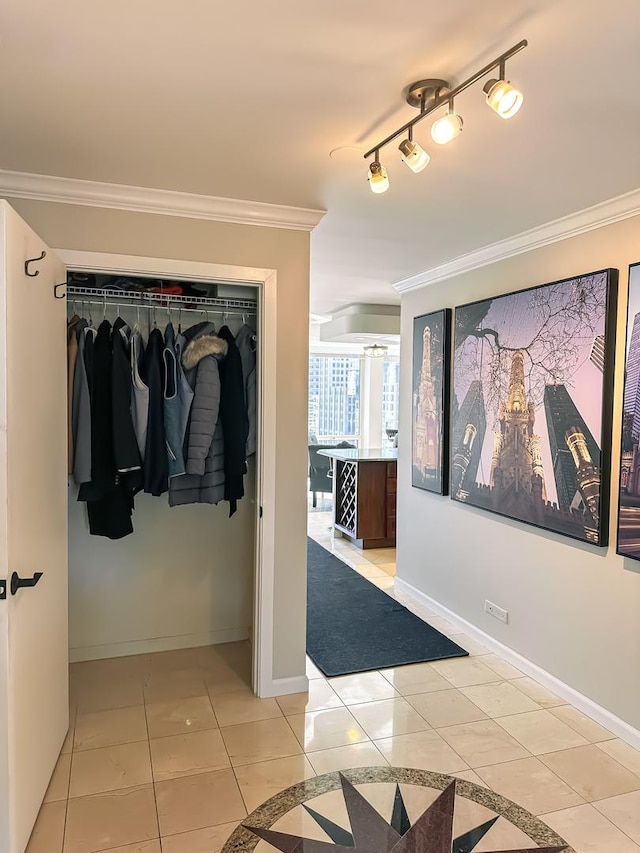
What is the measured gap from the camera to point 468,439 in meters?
3.86

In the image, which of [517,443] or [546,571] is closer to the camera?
[546,571]

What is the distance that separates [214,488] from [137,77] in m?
1.93

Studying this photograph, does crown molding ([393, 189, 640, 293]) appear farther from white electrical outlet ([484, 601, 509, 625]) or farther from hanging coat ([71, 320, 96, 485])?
hanging coat ([71, 320, 96, 485])

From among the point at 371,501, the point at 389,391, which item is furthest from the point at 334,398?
the point at 371,501

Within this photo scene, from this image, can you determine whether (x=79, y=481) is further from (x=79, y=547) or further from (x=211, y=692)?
(x=211, y=692)

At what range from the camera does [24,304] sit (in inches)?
77.9

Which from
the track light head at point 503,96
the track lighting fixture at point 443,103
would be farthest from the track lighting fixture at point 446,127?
the track light head at point 503,96

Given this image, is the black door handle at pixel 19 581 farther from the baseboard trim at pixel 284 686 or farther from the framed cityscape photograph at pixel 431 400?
the framed cityscape photograph at pixel 431 400

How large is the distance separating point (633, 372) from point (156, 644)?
9.55ft

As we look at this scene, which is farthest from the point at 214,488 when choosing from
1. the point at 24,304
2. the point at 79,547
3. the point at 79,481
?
the point at 24,304

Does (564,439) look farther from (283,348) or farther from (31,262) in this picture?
(31,262)

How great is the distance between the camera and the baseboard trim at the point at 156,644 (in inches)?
133

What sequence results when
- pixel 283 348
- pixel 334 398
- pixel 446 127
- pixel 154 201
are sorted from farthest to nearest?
pixel 334 398 < pixel 283 348 < pixel 154 201 < pixel 446 127

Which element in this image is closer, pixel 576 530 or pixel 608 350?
pixel 608 350
